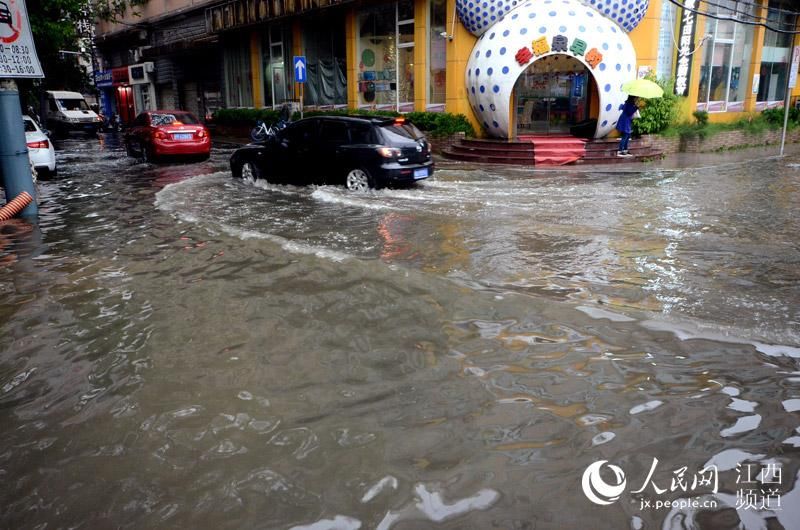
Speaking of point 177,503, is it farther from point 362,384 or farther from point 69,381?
point 69,381

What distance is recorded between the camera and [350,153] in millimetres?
12266

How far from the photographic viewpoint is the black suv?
12.0 metres

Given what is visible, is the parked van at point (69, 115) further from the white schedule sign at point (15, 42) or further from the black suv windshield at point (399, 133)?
the black suv windshield at point (399, 133)

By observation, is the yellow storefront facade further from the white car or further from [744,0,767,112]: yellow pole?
the white car

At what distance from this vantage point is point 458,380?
167 inches

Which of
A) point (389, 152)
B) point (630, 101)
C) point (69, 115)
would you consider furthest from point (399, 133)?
point (69, 115)

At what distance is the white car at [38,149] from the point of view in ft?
46.8

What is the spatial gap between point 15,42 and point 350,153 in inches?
224

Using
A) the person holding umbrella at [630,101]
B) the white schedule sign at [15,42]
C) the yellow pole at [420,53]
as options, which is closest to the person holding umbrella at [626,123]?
the person holding umbrella at [630,101]

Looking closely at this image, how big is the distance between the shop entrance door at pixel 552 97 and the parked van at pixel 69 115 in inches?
978

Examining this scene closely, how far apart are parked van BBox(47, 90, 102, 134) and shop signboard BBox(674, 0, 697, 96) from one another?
2934 centimetres

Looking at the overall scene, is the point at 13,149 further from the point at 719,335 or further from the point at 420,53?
the point at 420,53

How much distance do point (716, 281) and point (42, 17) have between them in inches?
827

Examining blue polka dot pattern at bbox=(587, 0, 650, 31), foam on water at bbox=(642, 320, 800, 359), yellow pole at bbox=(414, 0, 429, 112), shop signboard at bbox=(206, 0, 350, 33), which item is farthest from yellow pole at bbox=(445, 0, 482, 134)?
foam on water at bbox=(642, 320, 800, 359)
